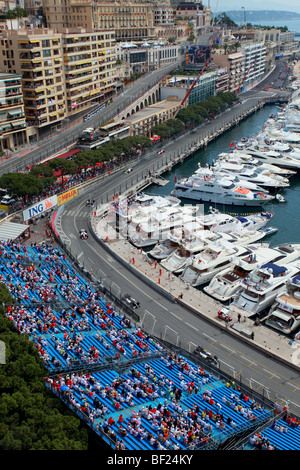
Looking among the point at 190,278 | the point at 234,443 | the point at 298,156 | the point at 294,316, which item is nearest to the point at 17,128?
the point at 190,278

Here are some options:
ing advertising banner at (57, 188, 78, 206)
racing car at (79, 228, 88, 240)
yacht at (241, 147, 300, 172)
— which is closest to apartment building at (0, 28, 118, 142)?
ing advertising banner at (57, 188, 78, 206)

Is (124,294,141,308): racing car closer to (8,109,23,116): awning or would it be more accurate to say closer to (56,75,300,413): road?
(56,75,300,413): road

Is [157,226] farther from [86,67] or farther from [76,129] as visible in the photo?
[86,67]

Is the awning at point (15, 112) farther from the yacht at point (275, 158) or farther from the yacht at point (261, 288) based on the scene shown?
the yacht at point (261, 288)

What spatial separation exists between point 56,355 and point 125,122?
85961 millimetres

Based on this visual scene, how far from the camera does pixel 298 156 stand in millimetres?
104562

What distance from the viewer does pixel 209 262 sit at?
59.2m

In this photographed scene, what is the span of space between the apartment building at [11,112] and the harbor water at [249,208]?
103ft

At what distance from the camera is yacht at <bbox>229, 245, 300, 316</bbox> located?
169ft

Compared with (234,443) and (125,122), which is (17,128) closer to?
(125,122)

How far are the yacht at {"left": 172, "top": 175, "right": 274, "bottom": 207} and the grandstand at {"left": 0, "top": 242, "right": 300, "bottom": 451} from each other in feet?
139

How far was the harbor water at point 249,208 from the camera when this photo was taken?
74188mm

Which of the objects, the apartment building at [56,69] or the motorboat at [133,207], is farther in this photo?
the apartment building at [56,69]

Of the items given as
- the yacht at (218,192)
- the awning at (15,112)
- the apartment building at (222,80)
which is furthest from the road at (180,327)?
the apartment building at (222,80)
